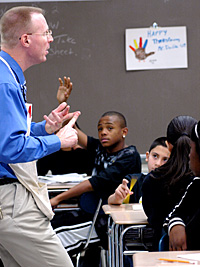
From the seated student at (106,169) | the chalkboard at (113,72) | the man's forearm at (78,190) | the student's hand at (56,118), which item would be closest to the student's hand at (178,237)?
the student's hand at (56,118)

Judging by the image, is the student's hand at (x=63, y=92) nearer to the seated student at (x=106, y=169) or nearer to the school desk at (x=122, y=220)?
the seated student at (x=106, y=169)

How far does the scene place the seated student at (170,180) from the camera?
2.41m

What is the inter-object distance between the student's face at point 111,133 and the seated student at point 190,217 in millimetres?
2302

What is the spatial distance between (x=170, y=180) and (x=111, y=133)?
2.00 meters

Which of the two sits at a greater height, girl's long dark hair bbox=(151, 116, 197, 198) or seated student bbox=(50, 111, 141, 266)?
girl's long dark hair bbox=(151, 116, 197, 198)

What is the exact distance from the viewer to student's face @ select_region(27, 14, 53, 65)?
2004mm

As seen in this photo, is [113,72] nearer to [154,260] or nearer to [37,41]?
[37,41]

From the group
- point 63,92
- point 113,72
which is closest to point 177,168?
point 63,92

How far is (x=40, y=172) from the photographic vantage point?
4.91 m

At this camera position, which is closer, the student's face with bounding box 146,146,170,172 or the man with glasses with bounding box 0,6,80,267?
the man with glasses with bounding box 0,6,80,267

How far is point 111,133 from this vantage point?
4.40 metres

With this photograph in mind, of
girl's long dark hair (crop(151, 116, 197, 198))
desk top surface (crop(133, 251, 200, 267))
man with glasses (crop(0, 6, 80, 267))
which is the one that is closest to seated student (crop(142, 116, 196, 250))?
girl's long dark hair (crop(151, 116, 197, 198))

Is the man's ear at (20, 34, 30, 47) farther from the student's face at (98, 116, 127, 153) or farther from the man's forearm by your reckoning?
the student's face at (98, 116, 127, 153)

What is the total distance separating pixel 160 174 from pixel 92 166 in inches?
93.7
